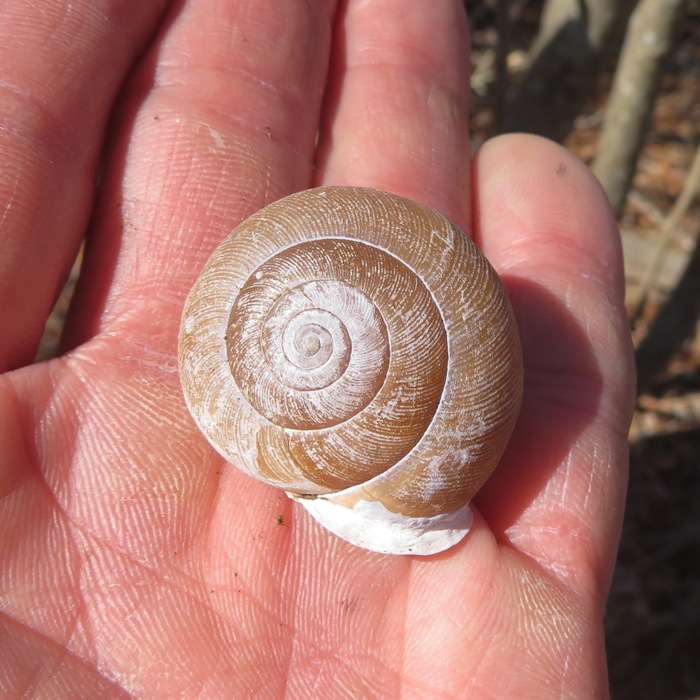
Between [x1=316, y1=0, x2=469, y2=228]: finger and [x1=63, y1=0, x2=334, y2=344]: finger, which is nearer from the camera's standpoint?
[x1=63, y1=0, x2=334, y2=344]: finger

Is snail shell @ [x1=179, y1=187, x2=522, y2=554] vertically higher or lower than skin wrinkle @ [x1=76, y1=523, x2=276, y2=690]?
higher

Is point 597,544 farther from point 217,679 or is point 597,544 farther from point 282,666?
point 217,679

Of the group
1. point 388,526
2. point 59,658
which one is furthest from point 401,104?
point 59,658

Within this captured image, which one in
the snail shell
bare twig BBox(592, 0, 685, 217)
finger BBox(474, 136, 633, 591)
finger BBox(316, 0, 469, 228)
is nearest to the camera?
the snail shell

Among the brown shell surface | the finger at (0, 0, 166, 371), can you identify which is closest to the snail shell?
the brown shell surface

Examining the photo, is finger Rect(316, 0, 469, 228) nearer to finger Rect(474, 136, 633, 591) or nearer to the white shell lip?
finger Rect(474, 136, 633, 591)

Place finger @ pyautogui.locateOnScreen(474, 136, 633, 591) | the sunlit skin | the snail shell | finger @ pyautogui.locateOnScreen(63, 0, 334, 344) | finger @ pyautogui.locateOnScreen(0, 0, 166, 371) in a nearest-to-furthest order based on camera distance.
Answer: the snail shell → the sunlit skin → finger @ pyautogui.locateOnScreen(0, 0, 166, 371) → finger @ pyautogui.locateOnScreen(474, 136, 633, 591) → finger @ pyautogui.locateOnScreen(63, 0, 334, 344)

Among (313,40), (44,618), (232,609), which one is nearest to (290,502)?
(232,609)

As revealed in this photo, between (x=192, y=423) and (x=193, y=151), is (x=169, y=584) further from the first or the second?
(x=193, y=151)
